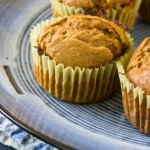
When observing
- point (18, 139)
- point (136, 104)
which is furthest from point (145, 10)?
point (18, 139)

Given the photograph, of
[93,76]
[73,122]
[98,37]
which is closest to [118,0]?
[98,37]

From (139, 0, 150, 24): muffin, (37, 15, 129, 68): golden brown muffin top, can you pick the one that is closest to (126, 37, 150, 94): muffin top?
(37, 15, 129, 68): golden brown muffin top

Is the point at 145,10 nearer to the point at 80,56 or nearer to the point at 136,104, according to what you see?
the point at 80,56

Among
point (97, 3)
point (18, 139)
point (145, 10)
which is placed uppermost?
point (97, 3)

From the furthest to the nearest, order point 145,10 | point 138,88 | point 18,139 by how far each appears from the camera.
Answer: point 145,10 → point 18,139 → point 138,88

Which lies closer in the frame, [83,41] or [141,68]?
[141,68]

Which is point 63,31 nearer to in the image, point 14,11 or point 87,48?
point 87,48

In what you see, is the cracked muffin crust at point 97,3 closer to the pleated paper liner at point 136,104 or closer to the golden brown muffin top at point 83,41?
the golden brown muffin top at point 83,41
